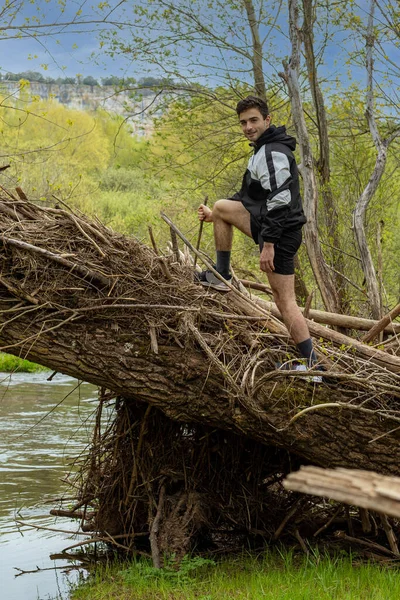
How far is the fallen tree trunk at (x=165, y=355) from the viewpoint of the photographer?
Result: 18.2 feet

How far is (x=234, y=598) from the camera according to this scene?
5.22m

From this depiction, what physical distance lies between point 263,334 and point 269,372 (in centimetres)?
41

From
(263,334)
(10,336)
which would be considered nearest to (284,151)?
(263,334)

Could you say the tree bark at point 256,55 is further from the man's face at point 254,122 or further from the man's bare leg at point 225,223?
the man's face at point 254,122

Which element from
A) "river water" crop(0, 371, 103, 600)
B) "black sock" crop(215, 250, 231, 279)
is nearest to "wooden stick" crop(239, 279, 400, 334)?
"black sock" crop(215, 250, 231, 279)

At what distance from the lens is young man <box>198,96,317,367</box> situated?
552 cm

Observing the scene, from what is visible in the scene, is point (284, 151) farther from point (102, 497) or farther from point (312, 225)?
point (312, 225)

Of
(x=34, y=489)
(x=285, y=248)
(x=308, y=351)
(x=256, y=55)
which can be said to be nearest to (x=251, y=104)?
(x=285, y=248)

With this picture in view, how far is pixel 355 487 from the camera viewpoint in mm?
1012

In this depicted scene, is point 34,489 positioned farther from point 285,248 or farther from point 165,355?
point 285,248

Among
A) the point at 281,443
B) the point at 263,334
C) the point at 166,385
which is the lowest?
the point at 281,443

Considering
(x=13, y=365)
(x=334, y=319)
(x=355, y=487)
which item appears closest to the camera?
(x=355, y=487)

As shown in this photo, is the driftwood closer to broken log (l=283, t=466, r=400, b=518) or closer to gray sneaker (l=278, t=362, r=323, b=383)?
broken log (l=283, t=466, r=400, b=518)

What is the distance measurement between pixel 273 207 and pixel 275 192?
A: 11 centimetres
